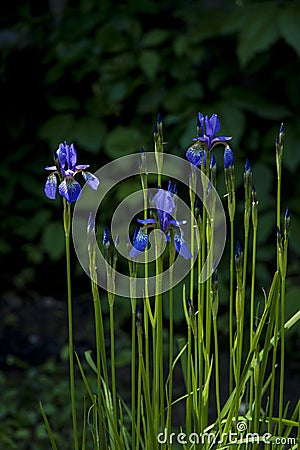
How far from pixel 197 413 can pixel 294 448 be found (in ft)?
0.82

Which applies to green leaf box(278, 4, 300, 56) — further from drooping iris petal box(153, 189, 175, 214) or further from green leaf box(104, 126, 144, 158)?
drooping iris petal box(153, 189, 175, 214)

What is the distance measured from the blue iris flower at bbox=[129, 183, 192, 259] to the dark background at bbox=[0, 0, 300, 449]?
1.62m

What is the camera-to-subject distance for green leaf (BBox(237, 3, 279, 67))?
113 inches

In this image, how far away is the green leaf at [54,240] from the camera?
3.37 metres

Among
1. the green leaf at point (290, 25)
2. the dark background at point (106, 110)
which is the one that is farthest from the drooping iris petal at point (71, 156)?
the green leaf at point (290, 25)

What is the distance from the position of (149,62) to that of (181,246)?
7.04 ft

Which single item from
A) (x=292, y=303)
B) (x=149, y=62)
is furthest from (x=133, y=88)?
(x=292, y=303)

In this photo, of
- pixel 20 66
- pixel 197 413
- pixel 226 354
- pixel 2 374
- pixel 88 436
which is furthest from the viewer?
pixel 20 66

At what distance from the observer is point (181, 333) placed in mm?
3375

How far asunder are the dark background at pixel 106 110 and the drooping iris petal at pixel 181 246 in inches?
64.1

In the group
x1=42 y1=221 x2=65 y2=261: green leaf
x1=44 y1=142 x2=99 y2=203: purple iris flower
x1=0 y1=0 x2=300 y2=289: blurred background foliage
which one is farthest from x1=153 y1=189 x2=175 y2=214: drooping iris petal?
x1=42 y1=221 x2=65 y2=261: green leaf

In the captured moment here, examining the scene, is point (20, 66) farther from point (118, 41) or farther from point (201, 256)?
point (201, 256)

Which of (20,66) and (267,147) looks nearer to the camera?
(267,147)

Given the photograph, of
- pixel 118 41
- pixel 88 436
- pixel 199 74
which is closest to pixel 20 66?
pixel 118 41
